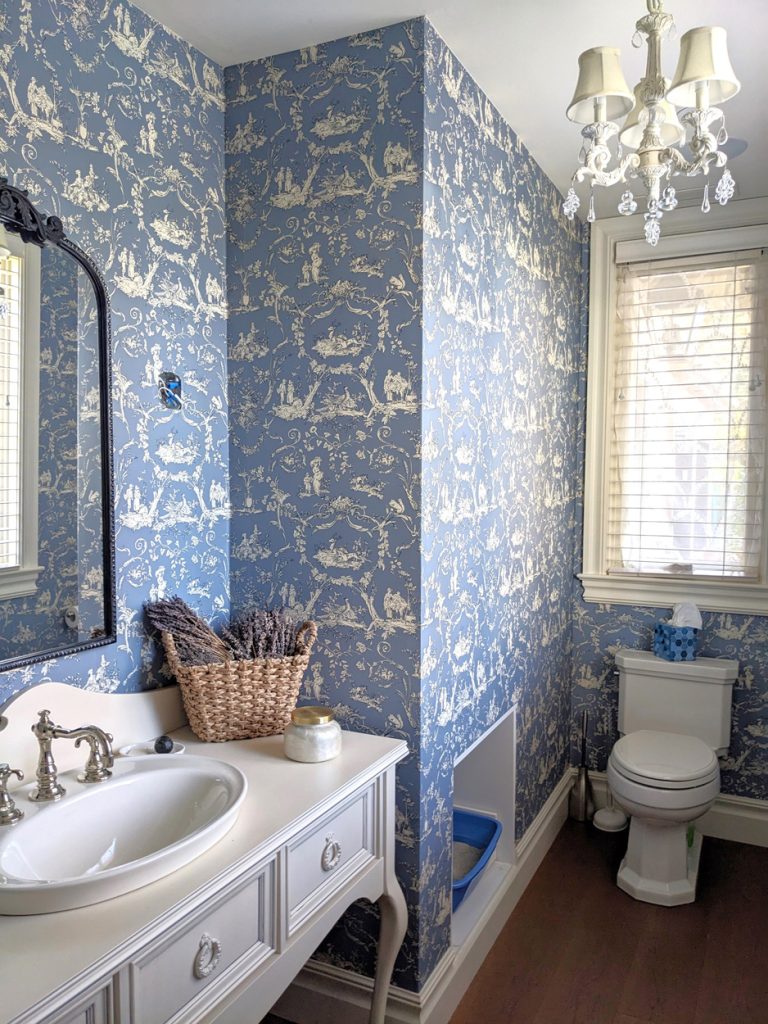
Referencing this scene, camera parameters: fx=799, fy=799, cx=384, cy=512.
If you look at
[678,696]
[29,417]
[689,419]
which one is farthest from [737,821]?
[29,417]

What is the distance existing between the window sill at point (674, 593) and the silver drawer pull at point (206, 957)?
7.95 feet

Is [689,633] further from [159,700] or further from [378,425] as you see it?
[159,700]

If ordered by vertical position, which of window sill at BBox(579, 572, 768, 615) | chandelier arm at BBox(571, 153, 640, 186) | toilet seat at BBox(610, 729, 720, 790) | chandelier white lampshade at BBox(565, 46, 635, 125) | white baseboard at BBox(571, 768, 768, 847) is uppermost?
chandelier white lampshade at BBox(565, 46, 635, 125)

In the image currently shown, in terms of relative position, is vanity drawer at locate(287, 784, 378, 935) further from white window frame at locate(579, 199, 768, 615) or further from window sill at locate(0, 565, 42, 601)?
white window frame at locate(579, 199, 768, 615)

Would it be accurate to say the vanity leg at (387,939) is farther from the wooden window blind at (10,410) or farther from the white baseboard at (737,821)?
the white baseboard at (737,821)

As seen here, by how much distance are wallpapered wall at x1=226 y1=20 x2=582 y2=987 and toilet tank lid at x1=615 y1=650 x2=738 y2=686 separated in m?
1.06

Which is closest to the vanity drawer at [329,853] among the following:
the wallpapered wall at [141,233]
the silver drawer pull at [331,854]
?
the silver drawer pull at [331,854]

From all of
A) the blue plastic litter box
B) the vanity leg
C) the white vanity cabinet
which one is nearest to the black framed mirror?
the white vanity cabinet

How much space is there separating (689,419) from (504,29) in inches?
70.6

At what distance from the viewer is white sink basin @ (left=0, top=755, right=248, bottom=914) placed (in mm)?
1155

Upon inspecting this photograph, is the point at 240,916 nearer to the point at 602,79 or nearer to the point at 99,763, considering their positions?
the point at 99,763

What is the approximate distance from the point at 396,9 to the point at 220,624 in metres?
1.59

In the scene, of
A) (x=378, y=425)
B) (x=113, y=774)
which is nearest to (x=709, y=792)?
(x=378, y=425)

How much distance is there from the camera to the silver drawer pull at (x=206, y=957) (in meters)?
1.25
